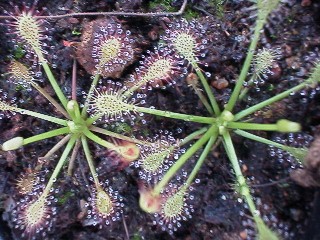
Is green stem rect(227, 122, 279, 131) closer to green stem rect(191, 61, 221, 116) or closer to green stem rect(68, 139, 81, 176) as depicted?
green stem rect(191, 61, 221, 116)

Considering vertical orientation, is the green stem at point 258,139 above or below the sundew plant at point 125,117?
below

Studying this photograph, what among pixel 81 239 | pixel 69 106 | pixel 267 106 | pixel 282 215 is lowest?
pixel 282 215

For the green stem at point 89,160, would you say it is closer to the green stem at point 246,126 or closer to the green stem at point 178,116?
the green stem at point 178,116

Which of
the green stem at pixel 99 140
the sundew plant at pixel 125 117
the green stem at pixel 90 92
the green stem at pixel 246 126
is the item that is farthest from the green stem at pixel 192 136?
the green stem at pixel 90 92

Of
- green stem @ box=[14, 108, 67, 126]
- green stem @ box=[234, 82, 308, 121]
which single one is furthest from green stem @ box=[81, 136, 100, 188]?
green stem @ box=[234, 82, 308, 121]

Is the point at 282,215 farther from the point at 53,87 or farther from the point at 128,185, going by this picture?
the point at 53,87

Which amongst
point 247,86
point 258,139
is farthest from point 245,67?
point 258,139

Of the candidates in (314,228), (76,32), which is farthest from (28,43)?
Result: (314,228)

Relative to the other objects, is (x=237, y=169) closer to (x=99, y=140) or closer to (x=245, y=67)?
(x=245, y=67)
